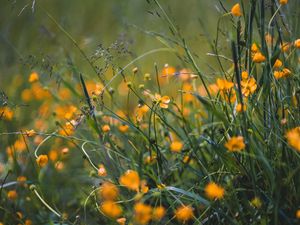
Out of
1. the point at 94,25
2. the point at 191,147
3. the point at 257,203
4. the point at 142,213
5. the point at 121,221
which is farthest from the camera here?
the point at 94,25

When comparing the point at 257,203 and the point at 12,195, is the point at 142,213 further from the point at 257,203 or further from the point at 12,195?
the point at 12,195

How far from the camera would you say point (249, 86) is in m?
1.78

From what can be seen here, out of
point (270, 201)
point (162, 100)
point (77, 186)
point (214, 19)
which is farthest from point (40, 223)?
point (214, 19)

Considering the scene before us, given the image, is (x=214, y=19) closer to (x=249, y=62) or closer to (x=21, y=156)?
(x=21, y=156)

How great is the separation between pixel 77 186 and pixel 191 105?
63 centimetres

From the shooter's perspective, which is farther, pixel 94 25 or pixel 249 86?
pixel 94 25

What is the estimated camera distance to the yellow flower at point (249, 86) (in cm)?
178

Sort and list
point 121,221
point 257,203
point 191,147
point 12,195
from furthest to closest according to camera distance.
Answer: point 12,195
point 191,147
point 121,221
point 257,203

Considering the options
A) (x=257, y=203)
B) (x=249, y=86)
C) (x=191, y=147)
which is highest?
(x=249, y=86)

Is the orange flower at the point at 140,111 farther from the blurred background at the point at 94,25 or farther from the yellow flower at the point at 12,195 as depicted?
the blurred background at the point at 94,25

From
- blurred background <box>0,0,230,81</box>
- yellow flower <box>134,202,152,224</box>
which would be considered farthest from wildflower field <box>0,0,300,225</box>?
blurred background <box>0,0,230,81</box>

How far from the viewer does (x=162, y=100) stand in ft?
6.18

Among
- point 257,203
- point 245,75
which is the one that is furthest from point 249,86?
point 257,203

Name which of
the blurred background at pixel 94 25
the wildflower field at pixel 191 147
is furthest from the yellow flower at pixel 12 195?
the blurred background at pixel 94 25
